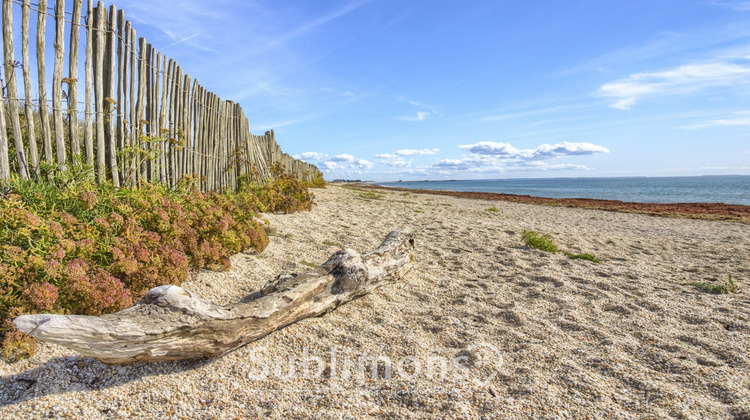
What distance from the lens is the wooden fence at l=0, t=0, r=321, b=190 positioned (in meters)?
3.92

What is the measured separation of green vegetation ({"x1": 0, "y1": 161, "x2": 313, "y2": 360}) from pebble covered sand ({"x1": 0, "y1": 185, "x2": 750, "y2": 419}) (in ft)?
0.95

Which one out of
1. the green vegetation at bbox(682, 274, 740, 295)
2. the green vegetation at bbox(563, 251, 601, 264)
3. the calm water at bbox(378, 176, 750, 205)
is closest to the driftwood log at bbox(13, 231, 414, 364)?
the green vegetation at bbox(563, 251, 601, 264)

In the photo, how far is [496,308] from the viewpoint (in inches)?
159

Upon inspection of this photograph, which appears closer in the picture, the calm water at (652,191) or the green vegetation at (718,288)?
the green vegetation at (718,288)

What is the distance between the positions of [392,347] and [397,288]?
1423 mm

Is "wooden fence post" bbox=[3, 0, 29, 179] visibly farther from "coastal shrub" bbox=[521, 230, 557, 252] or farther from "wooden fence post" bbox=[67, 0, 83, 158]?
"coastal shrub" bbox=[521, 230, 557, 252]

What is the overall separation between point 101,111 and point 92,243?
2347 millimetres

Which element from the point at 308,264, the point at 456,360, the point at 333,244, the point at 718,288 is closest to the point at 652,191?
the point at 718,288

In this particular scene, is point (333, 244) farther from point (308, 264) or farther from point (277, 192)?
point (277, 192)

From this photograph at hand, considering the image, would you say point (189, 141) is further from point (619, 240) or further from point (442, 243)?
point (619, 240)

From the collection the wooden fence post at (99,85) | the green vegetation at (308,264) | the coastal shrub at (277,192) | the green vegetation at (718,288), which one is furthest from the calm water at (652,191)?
the wooden fence post at (99,85)

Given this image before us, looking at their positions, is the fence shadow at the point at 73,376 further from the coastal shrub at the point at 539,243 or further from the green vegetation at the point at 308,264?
the coastal shrub at the point at 539,243

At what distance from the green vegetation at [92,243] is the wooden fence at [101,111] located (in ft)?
1.31

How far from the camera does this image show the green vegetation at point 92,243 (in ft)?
9.00
